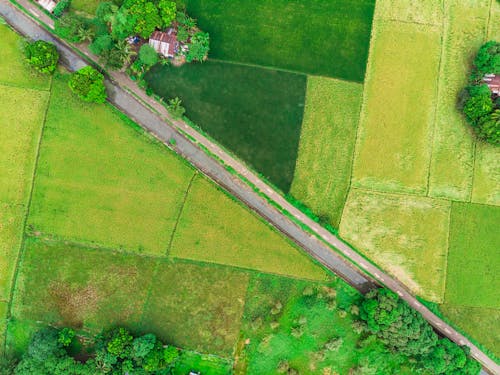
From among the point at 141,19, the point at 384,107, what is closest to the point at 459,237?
the point at 384,107

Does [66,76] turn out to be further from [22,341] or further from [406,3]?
[406,3]

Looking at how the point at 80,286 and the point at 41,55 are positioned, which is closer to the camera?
the point at 41,55

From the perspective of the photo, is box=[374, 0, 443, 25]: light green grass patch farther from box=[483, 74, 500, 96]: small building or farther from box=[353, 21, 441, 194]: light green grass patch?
box=[483, 74, 500, 96]: small building

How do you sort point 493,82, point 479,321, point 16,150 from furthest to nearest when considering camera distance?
point 479,321, point 16,150, point 493,82

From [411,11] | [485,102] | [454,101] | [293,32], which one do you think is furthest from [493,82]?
[293,32]

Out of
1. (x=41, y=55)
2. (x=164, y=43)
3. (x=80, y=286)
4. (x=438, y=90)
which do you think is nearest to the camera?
(x=41, y=55)

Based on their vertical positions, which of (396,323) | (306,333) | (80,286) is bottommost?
(306,333)

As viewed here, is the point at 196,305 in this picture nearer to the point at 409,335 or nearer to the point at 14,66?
the point at 409,335
